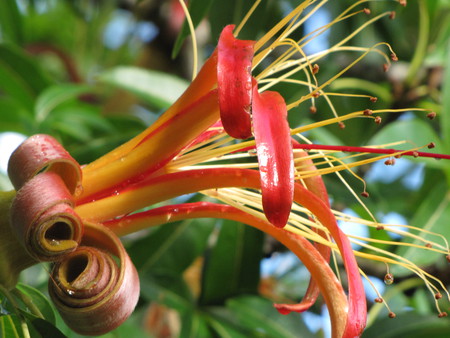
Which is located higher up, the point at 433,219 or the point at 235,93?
the point at 433,219

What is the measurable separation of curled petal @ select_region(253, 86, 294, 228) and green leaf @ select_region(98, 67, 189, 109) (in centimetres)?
89

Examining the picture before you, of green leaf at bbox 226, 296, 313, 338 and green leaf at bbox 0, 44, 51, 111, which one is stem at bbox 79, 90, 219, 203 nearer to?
green leaf at bbox 226, 296, 313, 338

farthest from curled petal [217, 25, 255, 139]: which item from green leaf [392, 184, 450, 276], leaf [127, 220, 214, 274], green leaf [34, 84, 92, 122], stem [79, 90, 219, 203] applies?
green leaf [34, 84, 92, 122]

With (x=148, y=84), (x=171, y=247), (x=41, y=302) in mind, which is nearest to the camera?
(x=41, y=302)

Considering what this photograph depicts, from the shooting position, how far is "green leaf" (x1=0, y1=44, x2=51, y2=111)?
A: 1.63 metres

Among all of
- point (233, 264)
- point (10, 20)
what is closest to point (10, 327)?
point (233, 264)

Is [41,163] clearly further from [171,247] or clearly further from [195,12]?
[171,247]

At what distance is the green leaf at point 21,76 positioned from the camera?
5.36 ft

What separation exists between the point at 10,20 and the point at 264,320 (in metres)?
1.16

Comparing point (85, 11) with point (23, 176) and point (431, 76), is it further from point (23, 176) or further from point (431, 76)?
point (23, 176)

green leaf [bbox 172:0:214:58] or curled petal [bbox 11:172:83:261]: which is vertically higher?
green leaf [bbox 172:0:214:58]

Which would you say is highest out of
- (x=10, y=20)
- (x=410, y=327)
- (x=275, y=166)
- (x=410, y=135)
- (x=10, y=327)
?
(x=10, y=20)

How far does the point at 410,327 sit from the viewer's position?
1.32 meters

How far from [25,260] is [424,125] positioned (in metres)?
0.95
